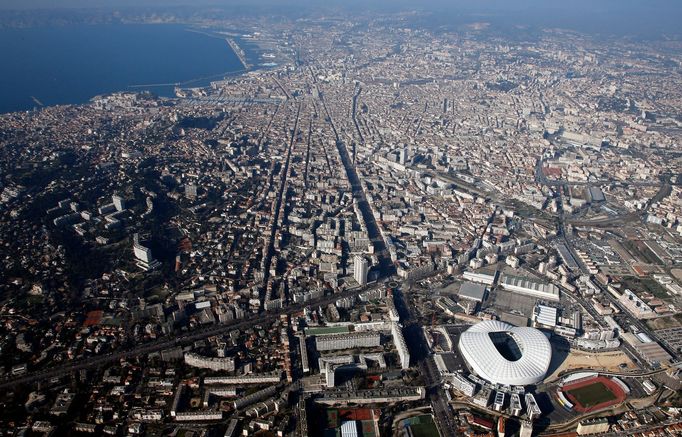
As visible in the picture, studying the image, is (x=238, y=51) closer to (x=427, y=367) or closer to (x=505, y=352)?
(x=427, y=367)

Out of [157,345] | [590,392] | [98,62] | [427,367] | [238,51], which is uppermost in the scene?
[98,62]

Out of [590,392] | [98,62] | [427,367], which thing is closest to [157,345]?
[427,367]

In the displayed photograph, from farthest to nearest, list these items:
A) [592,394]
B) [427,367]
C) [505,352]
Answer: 1. [505,352]
2. [427,367]
3. [592,394]

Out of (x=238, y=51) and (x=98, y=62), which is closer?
(x=98, y=62)

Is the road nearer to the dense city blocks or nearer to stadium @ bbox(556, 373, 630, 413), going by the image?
the dense city blocks

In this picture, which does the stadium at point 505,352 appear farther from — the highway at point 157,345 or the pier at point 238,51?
the pier at point 238,51

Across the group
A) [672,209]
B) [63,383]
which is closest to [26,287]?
[63,383]

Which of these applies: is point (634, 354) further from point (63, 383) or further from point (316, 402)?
point (63, 383)
